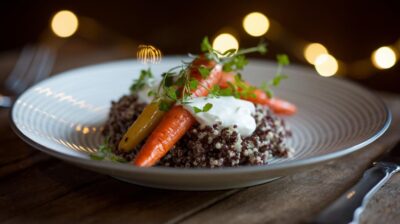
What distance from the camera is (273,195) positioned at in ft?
4.19

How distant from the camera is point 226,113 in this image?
4.54 ft

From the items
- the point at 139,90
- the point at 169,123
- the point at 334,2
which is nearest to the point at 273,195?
the point at 169,123

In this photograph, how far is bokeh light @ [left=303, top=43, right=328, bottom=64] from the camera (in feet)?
10.5

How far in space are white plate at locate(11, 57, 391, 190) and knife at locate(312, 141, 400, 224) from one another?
93 mm

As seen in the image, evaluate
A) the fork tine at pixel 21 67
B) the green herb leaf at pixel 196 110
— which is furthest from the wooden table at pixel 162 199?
the fork tine at pixel 21 67

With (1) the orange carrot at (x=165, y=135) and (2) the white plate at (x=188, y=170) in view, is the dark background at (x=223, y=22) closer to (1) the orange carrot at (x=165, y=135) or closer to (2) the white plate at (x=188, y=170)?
(2) the white plate at (x=188, y=170)

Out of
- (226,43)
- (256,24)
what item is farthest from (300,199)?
(256,24)

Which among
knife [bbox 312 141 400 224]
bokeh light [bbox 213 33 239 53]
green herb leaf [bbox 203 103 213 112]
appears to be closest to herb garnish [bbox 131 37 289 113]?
green herb leaf [bbox 203 103 213 112]

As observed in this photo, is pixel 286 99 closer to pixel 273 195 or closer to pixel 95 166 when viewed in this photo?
pixel 273 195

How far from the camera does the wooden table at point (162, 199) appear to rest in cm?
118

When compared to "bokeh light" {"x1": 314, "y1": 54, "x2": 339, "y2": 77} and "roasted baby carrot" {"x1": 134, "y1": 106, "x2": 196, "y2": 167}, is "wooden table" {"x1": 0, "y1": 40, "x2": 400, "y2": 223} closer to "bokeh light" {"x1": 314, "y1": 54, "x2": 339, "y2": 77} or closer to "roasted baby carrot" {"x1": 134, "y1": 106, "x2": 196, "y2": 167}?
"roasted baby carrot" {"x1": 134, "y1": 106, "x2": 196, "y2": 167}

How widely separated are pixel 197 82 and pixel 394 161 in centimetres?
61

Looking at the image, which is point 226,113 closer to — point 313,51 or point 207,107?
point 207,107

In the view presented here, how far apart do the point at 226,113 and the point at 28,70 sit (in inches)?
56.3
